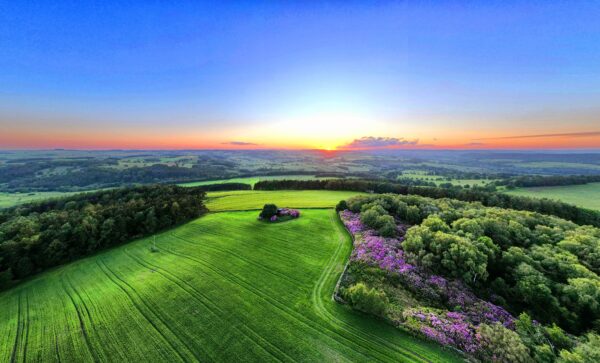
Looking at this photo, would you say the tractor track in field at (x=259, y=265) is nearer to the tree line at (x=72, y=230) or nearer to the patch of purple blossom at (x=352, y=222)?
the tree line at (x=72, y=230)

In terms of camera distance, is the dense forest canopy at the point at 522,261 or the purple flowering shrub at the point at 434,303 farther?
the dense forest canopy at the point at 522,261

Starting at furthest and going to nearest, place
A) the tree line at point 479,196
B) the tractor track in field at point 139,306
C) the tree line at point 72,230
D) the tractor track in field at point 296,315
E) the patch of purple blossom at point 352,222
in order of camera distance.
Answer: the tree line at point 479,196, the patch of purple blossom at point 352,222, the tree line at point 72,230, the tractor track in field at point 139,306, the tractor track in field at point 296,315

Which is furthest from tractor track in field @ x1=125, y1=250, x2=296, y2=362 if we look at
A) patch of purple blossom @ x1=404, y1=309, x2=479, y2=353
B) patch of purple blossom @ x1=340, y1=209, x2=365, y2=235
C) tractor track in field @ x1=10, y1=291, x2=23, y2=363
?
patch of purple blossom @ x1=340, y1=209, x2=365, y2=235

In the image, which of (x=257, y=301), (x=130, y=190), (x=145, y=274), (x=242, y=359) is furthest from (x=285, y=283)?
(x=130, y=190)

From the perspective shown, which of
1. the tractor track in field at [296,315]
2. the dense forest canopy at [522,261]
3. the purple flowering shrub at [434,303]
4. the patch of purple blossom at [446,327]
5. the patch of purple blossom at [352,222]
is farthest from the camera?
the patch of purple blossom at [352,222]

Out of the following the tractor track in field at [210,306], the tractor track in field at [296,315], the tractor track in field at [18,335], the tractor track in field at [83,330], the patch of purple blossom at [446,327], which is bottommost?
the tractor track in field at [18,335]

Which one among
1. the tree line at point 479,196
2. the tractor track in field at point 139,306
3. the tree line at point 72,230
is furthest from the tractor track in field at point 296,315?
the tree line at point 479,196

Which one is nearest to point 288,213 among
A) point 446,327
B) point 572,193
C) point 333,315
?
point 333,315
